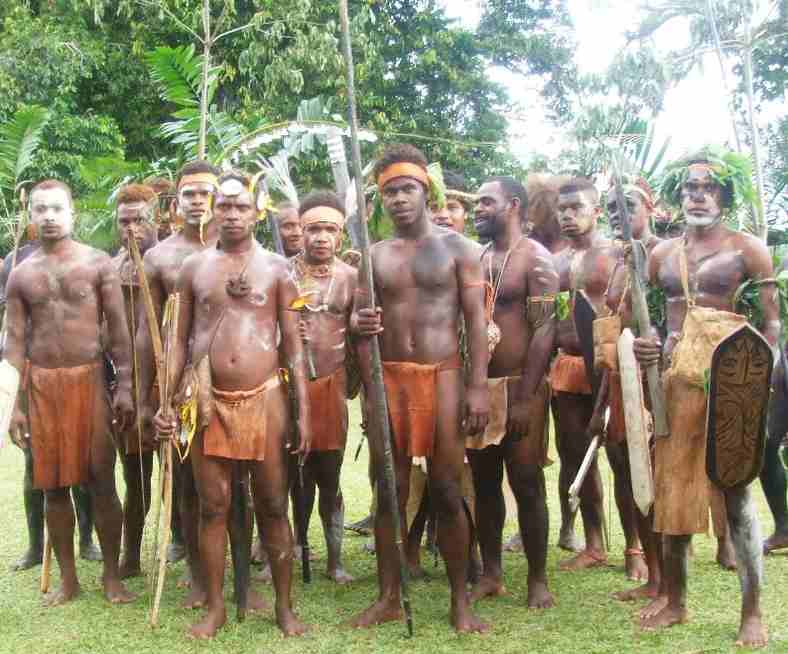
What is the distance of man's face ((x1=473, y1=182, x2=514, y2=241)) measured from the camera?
5.79m

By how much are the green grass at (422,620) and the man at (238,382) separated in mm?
239

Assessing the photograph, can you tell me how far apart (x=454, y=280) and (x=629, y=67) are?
80.2 inches

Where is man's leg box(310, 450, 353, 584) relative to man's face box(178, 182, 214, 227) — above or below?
below

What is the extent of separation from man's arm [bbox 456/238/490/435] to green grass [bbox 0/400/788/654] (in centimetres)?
106

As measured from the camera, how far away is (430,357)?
5.13 meters

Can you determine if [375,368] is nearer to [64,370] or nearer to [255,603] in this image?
[255,603]

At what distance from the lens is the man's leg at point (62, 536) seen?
576 centimetres

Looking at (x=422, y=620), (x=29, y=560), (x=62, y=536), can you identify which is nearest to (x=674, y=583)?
(x=422, y=620)

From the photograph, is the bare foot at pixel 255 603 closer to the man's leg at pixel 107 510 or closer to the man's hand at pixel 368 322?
the man's leg at pixel 107 510

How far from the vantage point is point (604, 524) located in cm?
652

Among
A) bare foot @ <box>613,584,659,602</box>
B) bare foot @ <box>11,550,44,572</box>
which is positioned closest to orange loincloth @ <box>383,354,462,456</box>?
bare foot @ <box>613,584,659,602</box>

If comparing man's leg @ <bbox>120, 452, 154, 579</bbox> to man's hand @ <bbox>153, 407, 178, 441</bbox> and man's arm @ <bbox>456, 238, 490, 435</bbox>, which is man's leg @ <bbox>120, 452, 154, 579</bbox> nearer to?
man's hand @ <bbox>153, 407, 178, 441</bbox>

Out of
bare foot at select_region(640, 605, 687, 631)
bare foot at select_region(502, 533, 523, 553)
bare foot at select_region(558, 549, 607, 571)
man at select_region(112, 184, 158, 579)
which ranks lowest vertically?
bare foot at select_region(502, 533, 523, 553)

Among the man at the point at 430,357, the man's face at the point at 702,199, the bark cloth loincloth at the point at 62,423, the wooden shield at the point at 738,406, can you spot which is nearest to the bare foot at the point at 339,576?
the man at the point at 430,357
